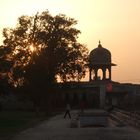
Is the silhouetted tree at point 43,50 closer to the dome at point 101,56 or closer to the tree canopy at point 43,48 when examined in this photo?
the tree canopy at point 43,48

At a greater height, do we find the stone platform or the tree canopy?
the tree canopy

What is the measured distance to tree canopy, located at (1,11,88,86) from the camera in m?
71.1

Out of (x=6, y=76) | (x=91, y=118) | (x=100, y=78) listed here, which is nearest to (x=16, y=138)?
(x=91, y=118)

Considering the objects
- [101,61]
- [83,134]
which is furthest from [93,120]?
[101,61]

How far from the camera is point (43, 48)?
71938mm

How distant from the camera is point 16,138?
95.1 ft

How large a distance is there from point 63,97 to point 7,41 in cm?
2870

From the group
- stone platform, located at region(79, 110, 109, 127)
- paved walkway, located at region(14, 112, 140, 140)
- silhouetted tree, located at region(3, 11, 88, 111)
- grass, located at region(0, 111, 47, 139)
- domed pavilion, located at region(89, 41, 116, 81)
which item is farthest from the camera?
domed pavilion, located at region(89, 41, 116, 81)

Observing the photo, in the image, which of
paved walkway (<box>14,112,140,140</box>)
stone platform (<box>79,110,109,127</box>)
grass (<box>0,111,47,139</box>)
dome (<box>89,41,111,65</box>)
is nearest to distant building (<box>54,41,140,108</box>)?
dome (<box>89,41,111,65</box>)

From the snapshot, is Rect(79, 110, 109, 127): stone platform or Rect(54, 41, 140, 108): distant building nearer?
Rect(79, 110, 109, 127): stone platform

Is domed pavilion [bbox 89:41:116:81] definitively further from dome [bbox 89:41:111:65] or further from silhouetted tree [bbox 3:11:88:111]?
silhouetted tree [bbox 3:11:88:111]

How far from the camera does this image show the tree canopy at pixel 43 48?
71062 mm

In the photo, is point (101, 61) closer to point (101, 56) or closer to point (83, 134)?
point (101, 56)

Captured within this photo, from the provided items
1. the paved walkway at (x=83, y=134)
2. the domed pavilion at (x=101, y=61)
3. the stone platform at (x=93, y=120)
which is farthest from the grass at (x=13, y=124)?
the domed pavilion at (x=101, y=61)
